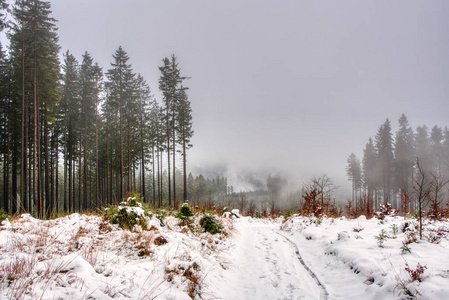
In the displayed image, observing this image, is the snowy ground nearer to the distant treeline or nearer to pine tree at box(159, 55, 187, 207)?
pine tree at box(159, 55, 187, 207)

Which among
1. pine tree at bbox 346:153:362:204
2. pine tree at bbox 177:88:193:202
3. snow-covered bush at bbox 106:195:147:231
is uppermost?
pine tree at bbox 177:88:193:202

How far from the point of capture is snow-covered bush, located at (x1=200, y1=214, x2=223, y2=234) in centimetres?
804

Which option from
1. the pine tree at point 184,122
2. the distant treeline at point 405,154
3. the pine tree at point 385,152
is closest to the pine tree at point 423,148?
the distant treeline at point 405,154

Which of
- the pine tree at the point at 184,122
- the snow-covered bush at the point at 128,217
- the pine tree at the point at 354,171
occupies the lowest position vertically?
the pine tree at the point at 354,171

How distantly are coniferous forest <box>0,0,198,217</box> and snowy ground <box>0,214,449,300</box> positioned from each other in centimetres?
1678

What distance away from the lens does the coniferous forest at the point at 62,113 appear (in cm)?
1706

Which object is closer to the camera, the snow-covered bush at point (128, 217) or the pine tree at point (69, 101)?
the snow-covered bush at point (128, 217)

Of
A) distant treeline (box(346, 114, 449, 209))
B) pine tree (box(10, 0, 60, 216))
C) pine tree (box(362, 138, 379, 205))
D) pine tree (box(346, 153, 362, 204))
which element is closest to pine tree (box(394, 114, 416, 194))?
distant treeline (box(346, 114, 449, 209))

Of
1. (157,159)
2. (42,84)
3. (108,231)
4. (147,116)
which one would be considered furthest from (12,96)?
(108,231)

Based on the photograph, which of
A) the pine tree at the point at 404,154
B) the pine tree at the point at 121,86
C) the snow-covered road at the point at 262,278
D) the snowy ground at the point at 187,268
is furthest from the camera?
the pine tree at the point at 404,154

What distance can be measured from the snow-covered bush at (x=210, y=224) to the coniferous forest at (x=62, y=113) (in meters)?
14.6

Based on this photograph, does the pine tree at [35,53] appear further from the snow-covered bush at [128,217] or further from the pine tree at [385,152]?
the pine tree at [385,152]

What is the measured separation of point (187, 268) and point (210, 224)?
4.35 m

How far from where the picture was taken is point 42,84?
719 inches
